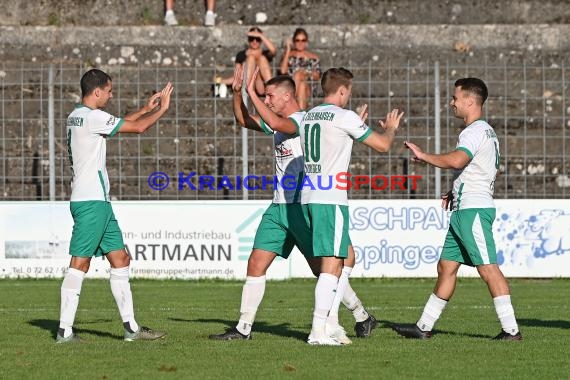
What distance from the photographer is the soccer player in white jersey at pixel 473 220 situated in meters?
10.9

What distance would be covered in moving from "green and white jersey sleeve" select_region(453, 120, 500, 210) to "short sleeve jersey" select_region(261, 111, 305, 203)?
1341mm

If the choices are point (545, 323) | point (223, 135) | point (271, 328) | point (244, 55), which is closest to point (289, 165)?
point (271, 328)

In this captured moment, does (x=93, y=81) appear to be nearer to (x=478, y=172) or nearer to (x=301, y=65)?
(x=478, y=172)

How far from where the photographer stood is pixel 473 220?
11.0 m

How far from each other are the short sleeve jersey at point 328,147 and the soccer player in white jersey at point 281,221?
1.19 ft

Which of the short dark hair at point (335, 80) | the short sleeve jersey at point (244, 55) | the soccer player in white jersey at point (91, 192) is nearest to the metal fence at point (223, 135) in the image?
the short sleeve jersey at point (244, 55)

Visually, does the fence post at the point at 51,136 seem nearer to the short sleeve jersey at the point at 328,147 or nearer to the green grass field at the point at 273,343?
the green grass field at the point at 273,343

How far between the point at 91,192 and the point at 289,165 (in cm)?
169

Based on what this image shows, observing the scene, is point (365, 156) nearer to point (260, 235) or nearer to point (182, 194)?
point (182, 194)

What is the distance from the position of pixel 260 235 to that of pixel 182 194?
10.7 meters

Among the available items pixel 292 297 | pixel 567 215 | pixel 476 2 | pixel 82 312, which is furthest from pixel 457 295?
pixel 476 2

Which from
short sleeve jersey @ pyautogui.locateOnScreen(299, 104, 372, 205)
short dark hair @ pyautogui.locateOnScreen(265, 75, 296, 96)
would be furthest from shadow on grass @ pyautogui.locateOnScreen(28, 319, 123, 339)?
short dark hair @ pyautogui.locateOnScreen(265, 75, 296, 96)

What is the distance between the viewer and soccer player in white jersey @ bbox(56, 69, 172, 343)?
1082cm

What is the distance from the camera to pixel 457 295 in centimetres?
1667
